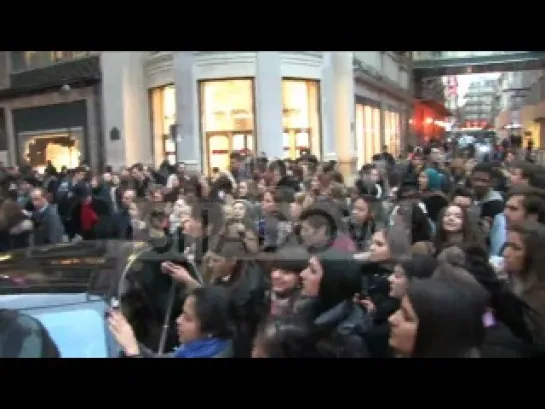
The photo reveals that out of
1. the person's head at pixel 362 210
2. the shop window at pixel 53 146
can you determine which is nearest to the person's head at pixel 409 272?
the person's head at pixel 362 210

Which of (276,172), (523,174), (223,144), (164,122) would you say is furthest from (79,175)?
(223,144)

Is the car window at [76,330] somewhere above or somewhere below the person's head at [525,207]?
below

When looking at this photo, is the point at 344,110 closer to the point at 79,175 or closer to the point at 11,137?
the point at 11,137

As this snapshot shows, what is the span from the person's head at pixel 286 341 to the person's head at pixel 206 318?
0.46 feet

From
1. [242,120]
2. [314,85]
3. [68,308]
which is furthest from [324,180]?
[314,85]

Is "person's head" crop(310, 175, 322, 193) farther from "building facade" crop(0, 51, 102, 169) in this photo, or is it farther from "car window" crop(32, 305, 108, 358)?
"building facade" crop(0, 51, 102, 169)

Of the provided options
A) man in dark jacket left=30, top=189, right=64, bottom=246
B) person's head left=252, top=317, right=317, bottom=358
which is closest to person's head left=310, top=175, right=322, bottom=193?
man in dark jacket left=30, top=189, right=64, bottom=246

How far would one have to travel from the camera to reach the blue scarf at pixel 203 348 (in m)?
2.58

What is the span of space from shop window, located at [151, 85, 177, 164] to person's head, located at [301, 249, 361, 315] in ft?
37.9

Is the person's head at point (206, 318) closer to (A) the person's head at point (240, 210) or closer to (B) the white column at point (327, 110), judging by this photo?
(A) the person's head at point (240, 210)

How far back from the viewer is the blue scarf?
8.46ft

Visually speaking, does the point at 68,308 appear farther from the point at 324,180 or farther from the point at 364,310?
the point at 324,180
